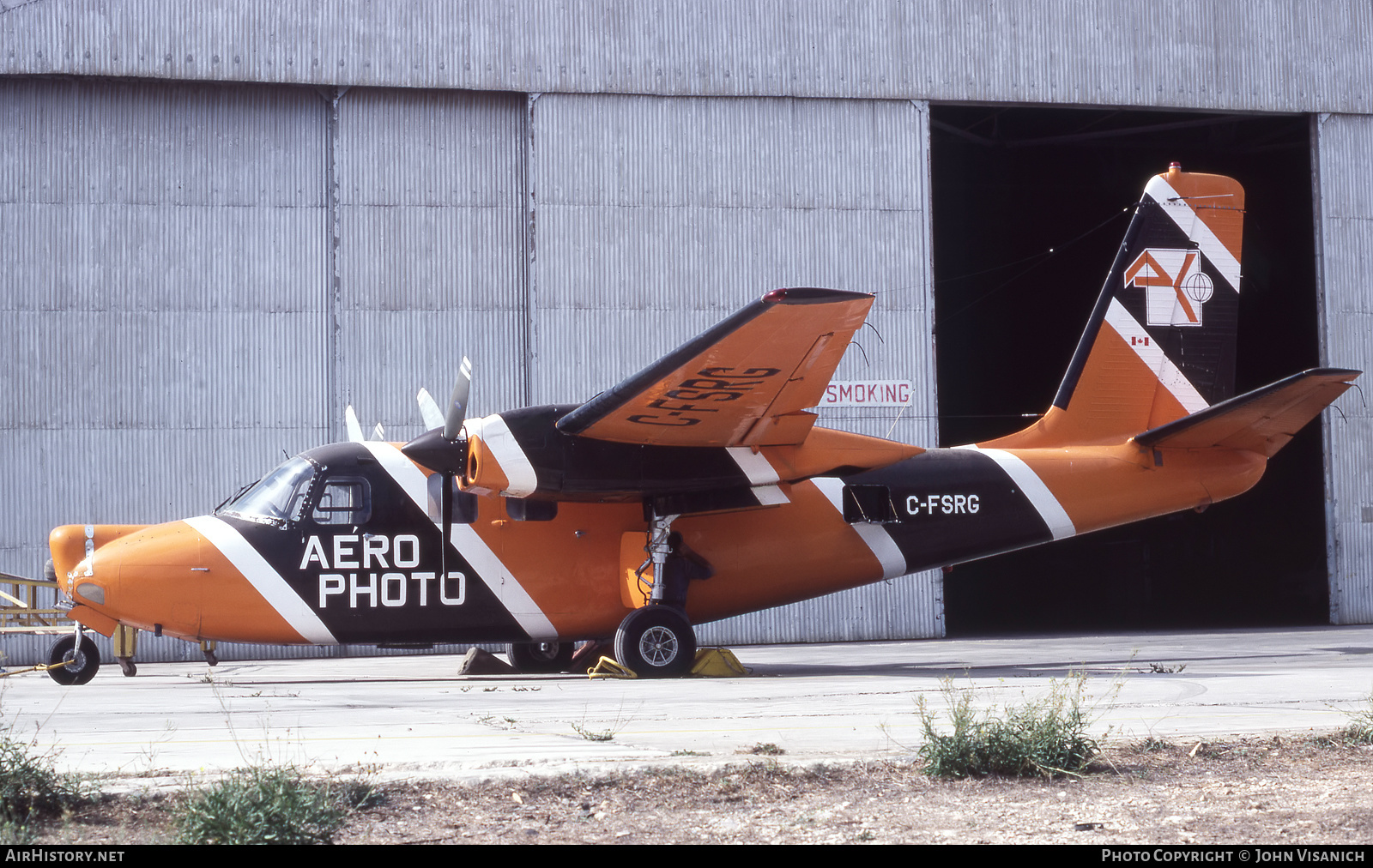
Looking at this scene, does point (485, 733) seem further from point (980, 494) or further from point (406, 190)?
point (406, 190)

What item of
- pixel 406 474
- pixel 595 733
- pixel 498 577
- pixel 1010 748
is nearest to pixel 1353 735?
pixel 1010 748

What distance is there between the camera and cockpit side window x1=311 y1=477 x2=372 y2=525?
36.4ft

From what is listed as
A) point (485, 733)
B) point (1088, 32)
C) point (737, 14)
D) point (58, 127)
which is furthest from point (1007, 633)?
point (58, 127)

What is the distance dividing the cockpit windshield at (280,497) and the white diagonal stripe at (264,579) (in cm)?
32

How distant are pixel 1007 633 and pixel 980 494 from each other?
9.69m

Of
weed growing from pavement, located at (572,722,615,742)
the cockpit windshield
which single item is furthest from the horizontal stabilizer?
the cockpit windshield

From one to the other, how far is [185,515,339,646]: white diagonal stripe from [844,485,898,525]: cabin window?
5.61 metres

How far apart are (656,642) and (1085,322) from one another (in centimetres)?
2060

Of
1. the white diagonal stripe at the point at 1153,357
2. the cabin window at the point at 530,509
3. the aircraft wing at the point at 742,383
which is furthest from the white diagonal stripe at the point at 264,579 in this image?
the white diagonal stripe at the point at 1153,357

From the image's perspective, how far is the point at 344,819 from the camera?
4.35 meters

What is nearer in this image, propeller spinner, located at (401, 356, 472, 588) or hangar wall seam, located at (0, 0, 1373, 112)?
propeller spinner, located at (401, 356, 472, 588)

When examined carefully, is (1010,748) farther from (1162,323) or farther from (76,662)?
(76,662)

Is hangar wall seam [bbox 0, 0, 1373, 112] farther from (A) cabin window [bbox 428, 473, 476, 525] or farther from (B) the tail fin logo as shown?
→ (A) cabin window [bbox 428, 473, 476, 525]

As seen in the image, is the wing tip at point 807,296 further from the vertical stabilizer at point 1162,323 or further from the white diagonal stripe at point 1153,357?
the white diagonal stripe at point 1153,357
